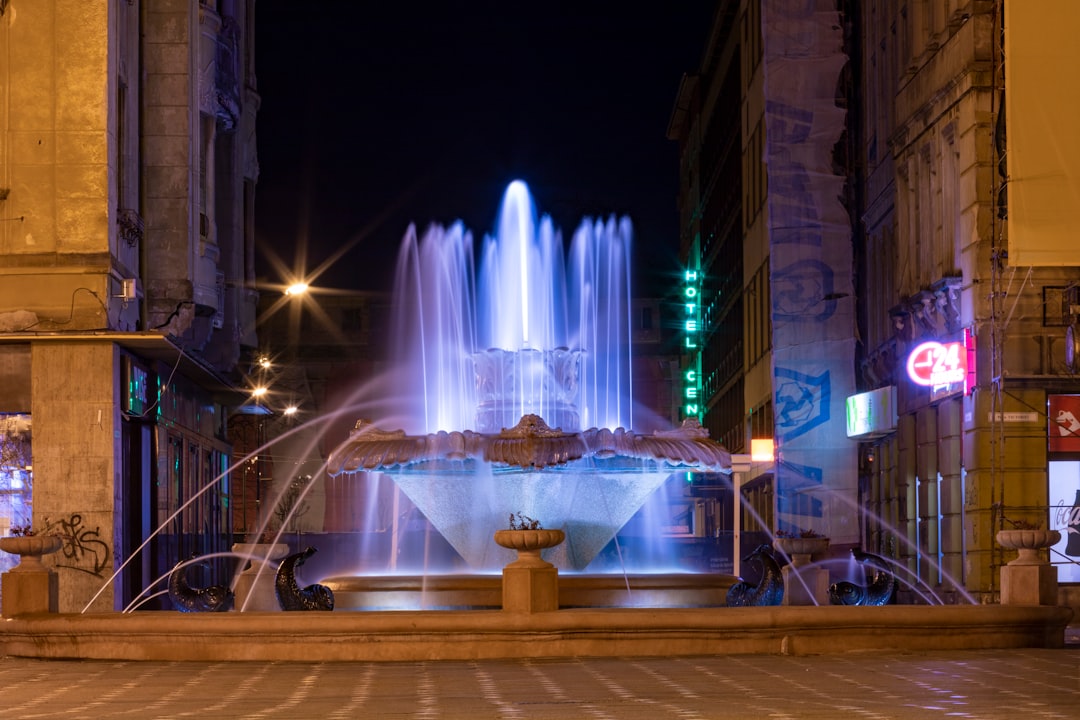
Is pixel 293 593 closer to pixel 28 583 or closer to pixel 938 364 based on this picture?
→ pixel 28 583

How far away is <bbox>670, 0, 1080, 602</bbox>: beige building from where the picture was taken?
26359 millimetres

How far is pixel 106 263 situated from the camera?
34000 millimetres

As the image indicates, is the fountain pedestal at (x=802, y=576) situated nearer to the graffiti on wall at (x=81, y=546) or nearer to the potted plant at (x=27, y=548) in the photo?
the potted plant at (x=27, y=548)

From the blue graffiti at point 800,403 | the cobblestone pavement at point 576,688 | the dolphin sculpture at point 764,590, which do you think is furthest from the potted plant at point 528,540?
the blue graffiti at point 800,403

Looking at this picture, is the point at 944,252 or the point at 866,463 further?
the point at 866,463

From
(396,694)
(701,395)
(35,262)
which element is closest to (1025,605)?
(396,694)

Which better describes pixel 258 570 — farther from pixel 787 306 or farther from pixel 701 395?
pixel 701 395

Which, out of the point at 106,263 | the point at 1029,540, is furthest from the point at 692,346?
the point at 1029,540

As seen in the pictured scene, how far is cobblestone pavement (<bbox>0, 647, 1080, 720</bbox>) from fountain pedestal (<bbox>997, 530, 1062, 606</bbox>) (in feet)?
6.00

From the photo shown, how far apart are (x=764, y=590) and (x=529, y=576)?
4.80 metres

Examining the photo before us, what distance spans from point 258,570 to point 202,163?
18.6m

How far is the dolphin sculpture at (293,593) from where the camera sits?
74.9 feet

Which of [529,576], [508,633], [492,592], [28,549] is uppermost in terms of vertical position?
[28,549]

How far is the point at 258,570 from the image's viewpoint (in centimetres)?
2466
